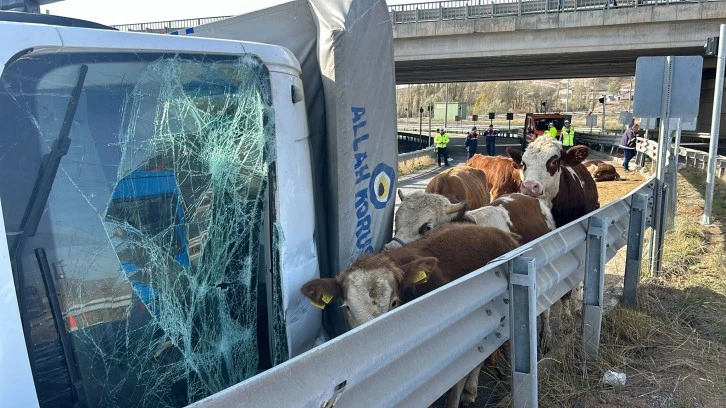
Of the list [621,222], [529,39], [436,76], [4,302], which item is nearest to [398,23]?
[529,39]

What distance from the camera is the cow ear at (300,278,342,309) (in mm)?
3246

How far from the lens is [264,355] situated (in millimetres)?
2980

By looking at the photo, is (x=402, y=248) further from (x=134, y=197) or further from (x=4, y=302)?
(x=4, y=302)

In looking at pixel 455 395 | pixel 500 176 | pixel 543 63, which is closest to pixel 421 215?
pixel 455 395

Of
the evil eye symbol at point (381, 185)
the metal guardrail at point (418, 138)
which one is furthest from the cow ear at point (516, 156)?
the metal guardrail at point (418, 138)

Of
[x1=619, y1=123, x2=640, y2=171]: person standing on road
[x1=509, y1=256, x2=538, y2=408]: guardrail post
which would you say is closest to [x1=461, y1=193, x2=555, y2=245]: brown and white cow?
[x1=509, y1=256, x2=538, y2=408]: guardrail post

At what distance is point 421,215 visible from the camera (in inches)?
216

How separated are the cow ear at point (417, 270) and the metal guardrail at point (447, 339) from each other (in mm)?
710

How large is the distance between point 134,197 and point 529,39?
2838cm

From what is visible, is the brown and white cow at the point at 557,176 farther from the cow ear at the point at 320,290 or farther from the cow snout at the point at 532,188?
the cow ear at the point at 320,290

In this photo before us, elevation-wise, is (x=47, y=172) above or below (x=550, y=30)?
below

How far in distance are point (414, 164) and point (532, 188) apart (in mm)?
17523

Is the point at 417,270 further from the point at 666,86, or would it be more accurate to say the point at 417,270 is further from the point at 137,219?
the point at 666,86

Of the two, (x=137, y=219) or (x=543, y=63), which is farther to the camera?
(x=543, y=63)
